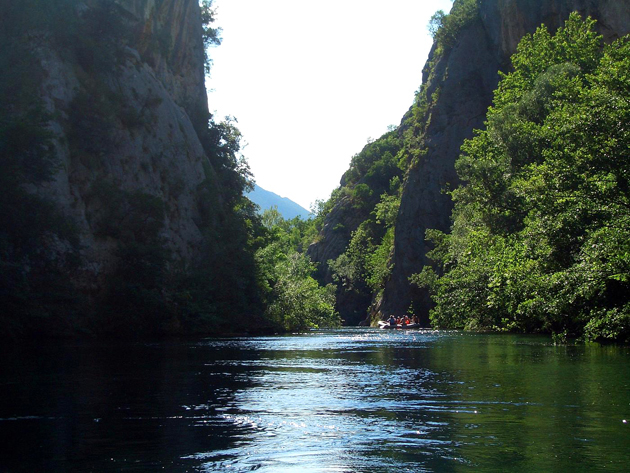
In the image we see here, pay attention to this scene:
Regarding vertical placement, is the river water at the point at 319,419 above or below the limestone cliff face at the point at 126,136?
below

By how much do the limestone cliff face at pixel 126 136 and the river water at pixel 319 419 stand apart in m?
19.4

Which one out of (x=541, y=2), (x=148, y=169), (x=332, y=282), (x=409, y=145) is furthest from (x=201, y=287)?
(x=332, y=282)

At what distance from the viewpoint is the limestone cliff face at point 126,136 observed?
34750 millimetres

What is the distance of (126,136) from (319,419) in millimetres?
36798

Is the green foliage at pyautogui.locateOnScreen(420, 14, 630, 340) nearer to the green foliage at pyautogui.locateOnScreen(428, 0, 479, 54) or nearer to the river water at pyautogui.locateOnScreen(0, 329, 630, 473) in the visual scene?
the river water at pyautogui.locateOnScreen(0, 329, 630, 473)

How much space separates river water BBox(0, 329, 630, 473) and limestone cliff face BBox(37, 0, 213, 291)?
1937 centimetres

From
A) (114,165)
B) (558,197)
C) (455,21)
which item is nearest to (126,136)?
(114,165)

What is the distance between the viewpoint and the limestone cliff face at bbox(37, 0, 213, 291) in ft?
114

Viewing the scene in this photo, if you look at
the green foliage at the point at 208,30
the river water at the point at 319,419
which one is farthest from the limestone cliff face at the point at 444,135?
the river water at the point at 319,419

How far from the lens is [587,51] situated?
118ft

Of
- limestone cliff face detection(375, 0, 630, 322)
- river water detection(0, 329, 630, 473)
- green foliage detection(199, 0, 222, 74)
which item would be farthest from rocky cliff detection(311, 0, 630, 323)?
river water detection(0, 329, 630, 473)

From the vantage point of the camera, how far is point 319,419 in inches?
291

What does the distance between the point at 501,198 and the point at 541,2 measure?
25033 millimetres

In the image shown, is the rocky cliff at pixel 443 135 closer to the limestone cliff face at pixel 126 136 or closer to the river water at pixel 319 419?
the limestone cliff face at pixel 126 136
